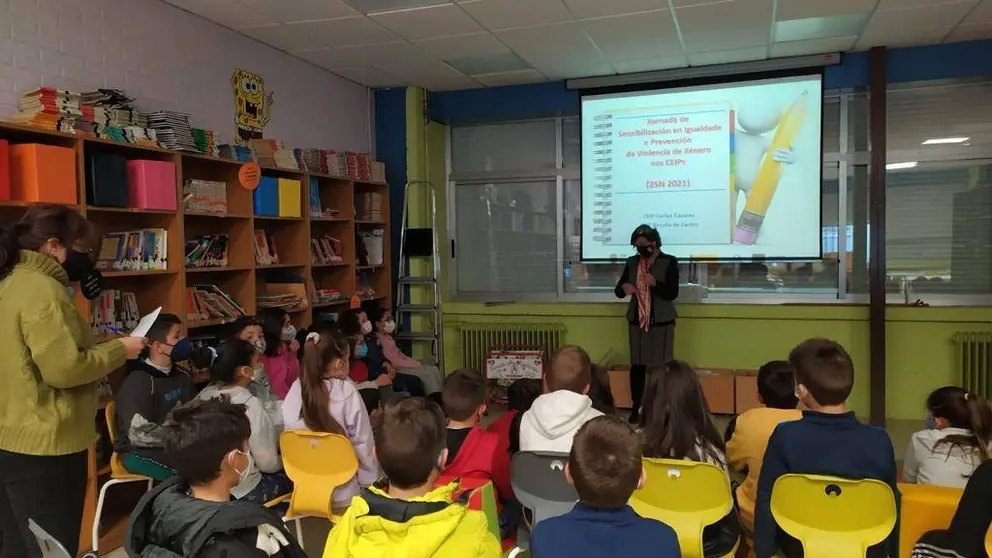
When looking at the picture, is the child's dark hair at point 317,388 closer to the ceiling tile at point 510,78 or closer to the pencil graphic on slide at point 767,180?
the ceiling tile at point 510,78

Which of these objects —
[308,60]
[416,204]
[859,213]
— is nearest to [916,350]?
[859,213]

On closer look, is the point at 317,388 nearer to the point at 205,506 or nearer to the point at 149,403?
the point at 149,403

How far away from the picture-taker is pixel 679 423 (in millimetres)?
2246

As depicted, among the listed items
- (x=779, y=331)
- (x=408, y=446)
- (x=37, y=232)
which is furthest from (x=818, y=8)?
(x=37, y=232)

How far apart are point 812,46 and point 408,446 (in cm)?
490

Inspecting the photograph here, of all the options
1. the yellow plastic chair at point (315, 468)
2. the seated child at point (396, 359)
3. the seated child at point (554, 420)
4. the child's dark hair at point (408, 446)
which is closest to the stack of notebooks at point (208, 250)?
the seated child at point (396, 359)

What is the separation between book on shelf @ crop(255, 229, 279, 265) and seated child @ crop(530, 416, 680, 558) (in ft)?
11.8

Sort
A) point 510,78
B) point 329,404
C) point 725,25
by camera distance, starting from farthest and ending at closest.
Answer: point 510,78
point 725,25
point 329,404

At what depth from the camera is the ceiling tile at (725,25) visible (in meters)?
4.34

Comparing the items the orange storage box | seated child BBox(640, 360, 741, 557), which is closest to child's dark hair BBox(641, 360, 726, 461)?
seated child BBox(640, 360, 741, 557)

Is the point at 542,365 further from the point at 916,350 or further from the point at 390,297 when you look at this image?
the point at 916,350

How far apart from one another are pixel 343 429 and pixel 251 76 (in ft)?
9.84

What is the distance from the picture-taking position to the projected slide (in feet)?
17.9

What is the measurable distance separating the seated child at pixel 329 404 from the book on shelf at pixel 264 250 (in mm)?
1791
